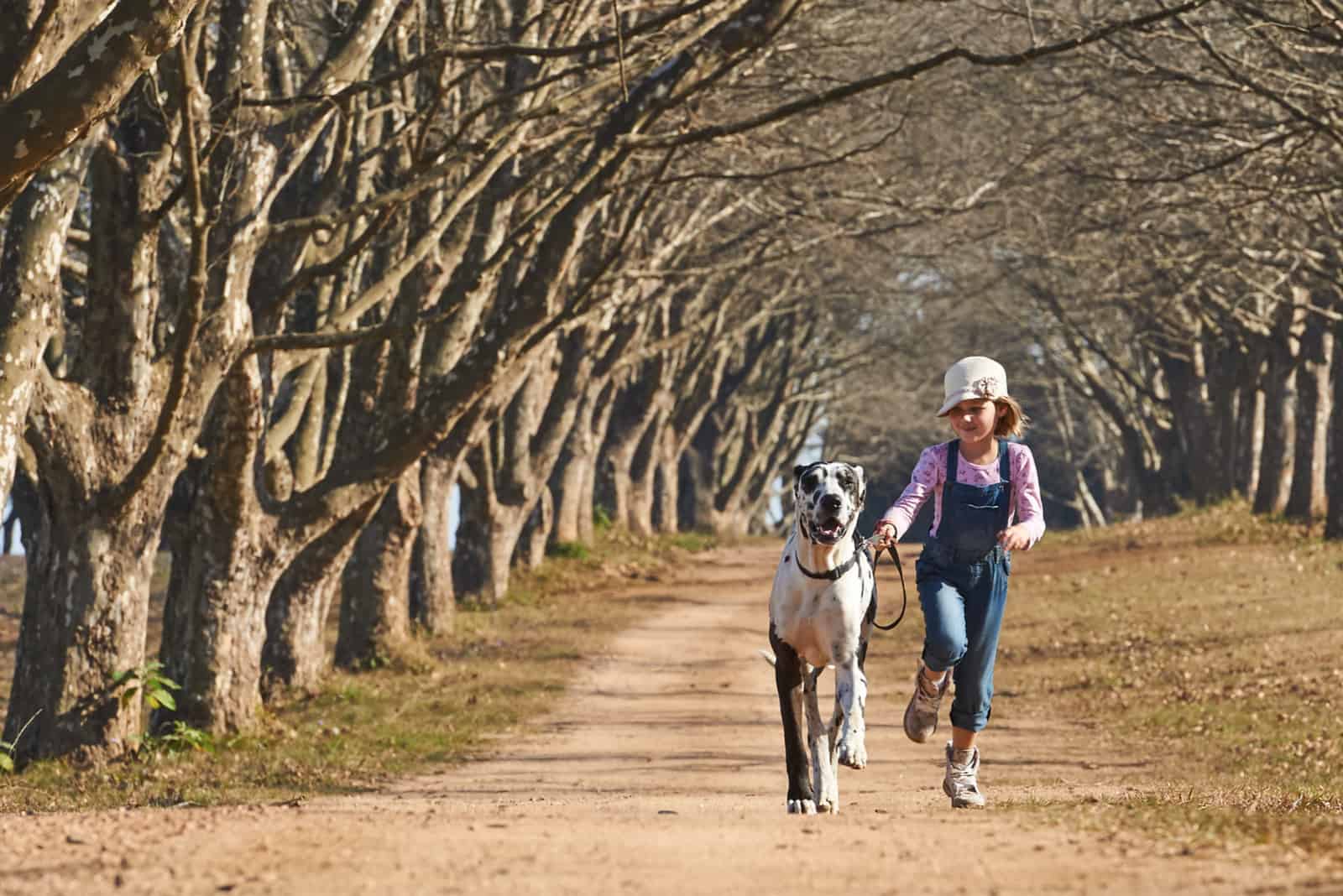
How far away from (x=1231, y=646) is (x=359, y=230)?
10296 mm

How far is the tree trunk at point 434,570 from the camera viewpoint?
2206 centimetres

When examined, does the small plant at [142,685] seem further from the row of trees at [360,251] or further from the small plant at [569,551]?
the small plant at [569,551]

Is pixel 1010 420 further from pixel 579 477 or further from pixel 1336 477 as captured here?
pixel 579 477

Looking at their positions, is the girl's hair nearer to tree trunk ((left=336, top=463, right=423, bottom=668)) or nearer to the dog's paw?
the dog's paw

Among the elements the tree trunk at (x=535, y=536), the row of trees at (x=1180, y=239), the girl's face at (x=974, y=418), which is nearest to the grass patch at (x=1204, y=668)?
the girl's face at (x=974, y=418)

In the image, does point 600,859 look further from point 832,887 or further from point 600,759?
point 600,759

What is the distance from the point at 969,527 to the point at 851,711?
1086mm

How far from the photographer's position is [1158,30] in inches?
670

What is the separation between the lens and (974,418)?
8.38 meters

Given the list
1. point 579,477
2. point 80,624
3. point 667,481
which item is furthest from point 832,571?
point 667,481

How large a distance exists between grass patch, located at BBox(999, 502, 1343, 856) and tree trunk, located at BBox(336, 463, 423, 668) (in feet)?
21.4

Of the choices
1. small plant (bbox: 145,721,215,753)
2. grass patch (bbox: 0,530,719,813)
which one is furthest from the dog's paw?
small plant (bbox: 145,721,215,753)

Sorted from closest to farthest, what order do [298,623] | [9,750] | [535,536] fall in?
[9,750] < [298,623] < [535,536]

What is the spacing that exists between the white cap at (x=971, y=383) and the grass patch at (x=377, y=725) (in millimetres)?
4975
